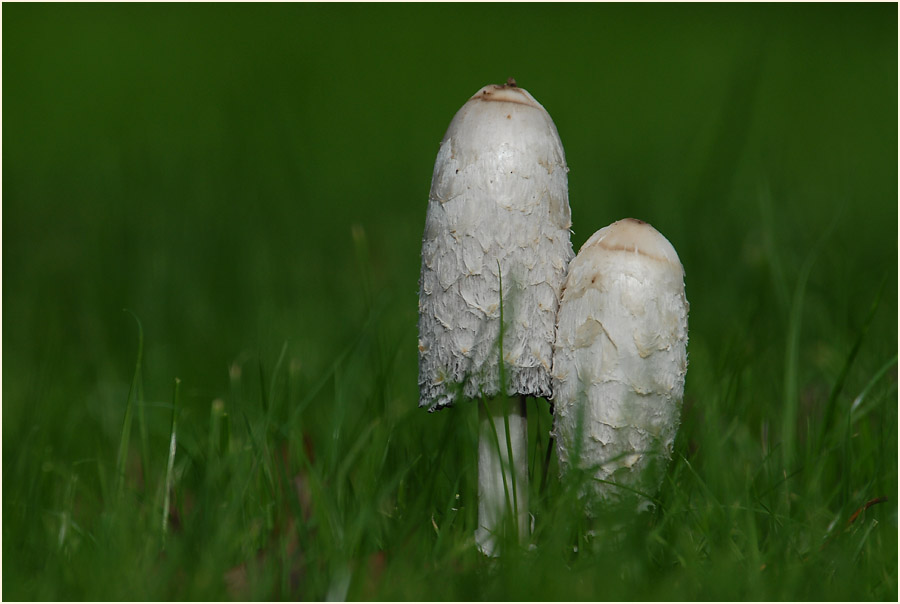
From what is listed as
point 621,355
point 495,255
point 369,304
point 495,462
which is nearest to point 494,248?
point 495,255

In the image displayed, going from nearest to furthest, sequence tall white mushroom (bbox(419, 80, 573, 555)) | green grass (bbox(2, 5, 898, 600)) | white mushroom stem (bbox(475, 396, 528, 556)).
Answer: green grass (bbox(2, 5, 898, 600)) < tall white mushroom (bbox(419, 80, 573, 555)) < white mushroom stem (bbox(475, 396, 528, 556))

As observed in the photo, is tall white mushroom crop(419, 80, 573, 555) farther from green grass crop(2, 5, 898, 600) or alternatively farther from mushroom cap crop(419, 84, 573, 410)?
green grass crop(2, 5, 898, 600)

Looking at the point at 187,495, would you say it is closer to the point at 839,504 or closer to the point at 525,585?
the point at 525,585

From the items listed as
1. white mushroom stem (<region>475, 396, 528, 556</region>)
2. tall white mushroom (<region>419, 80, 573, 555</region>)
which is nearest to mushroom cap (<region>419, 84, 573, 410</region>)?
tall white mushroom (<region>419, 80, 573, 555</region>)

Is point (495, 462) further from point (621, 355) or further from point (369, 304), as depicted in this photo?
point (369, 304)

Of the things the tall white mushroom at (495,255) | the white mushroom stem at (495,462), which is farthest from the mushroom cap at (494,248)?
the white mushroom stem at (495,462)

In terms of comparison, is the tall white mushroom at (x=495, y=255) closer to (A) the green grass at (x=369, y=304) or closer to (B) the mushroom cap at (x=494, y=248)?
(B) the mushroom cap at (x=494, y=248)
